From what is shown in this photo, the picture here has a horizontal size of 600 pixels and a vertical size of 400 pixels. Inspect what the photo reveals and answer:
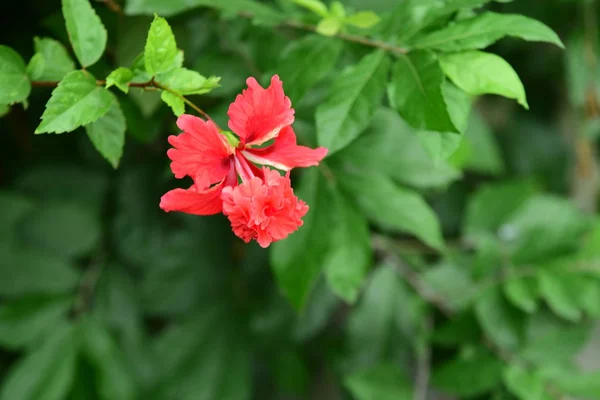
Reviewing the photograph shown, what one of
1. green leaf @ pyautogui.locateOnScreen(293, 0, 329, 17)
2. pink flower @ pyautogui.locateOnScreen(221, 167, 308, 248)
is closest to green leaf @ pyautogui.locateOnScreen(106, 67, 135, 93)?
pink flower @ pyautogui.locateOnScreen(221, 167, 308, 248)

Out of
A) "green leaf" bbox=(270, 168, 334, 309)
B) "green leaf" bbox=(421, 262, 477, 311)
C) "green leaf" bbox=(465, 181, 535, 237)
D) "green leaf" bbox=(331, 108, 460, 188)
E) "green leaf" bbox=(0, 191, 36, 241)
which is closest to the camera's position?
"green leaf" bbox=(270, 168, 334, 309)

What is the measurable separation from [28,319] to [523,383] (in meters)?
0.79

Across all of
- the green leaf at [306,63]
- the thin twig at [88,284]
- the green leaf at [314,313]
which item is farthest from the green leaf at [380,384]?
the green leaf at [306,63]

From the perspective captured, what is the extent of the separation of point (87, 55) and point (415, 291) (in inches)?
30.6

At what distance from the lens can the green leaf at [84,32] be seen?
0.56 meters

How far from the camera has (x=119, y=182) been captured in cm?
116

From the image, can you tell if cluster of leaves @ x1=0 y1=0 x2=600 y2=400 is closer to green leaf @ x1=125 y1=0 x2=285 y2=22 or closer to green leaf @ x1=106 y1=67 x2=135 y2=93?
green leaf @ x1=125 y1=0 x2=285 y2=22

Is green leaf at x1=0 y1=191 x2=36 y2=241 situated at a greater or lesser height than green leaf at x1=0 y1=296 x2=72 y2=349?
greater

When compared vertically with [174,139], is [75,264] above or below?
below

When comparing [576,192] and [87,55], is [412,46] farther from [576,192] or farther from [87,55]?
[576,192]

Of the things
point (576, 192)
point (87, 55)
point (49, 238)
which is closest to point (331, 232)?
point (87, 55)

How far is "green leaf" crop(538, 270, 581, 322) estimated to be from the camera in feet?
3.45

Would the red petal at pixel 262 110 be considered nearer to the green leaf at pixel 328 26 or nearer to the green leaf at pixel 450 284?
the green leaf at pixel 328 26

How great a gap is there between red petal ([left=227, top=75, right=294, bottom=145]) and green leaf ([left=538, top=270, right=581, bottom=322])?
28.6 inches
